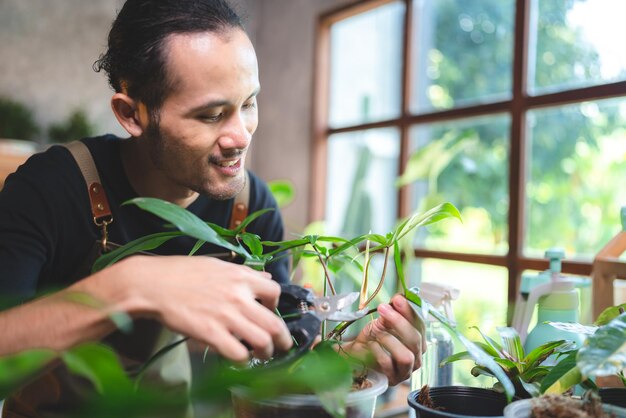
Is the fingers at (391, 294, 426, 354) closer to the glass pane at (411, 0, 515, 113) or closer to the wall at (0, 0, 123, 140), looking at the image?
the glass pane at (411, 0, 515, 113)

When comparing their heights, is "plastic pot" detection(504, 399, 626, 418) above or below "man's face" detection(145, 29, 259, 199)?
below

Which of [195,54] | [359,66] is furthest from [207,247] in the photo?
[359,66]

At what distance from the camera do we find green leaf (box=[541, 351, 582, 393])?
0.52 m

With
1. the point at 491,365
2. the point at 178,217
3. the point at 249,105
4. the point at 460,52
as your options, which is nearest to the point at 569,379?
the point at 491,365

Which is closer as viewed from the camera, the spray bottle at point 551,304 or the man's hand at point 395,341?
the man's hand at point 395,341

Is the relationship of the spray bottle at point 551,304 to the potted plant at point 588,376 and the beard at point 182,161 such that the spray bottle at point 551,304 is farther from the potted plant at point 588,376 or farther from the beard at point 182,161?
the beard at point 182,161

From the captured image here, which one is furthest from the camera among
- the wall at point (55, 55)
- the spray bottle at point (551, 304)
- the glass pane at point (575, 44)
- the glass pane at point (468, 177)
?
the wall at point (55, 55)

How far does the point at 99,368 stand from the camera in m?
0.33

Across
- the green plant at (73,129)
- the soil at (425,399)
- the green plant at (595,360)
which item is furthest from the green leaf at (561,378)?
the green plant at (73,129)

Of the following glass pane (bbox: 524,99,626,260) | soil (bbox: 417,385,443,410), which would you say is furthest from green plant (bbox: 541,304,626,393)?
glass pane (bbox: 524,99,626,260)

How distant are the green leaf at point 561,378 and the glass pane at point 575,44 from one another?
4.11 feet

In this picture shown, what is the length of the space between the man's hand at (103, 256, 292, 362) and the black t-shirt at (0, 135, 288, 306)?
0.38 m

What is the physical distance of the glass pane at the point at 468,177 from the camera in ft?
6.20

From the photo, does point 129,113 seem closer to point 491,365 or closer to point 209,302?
point 209,302
